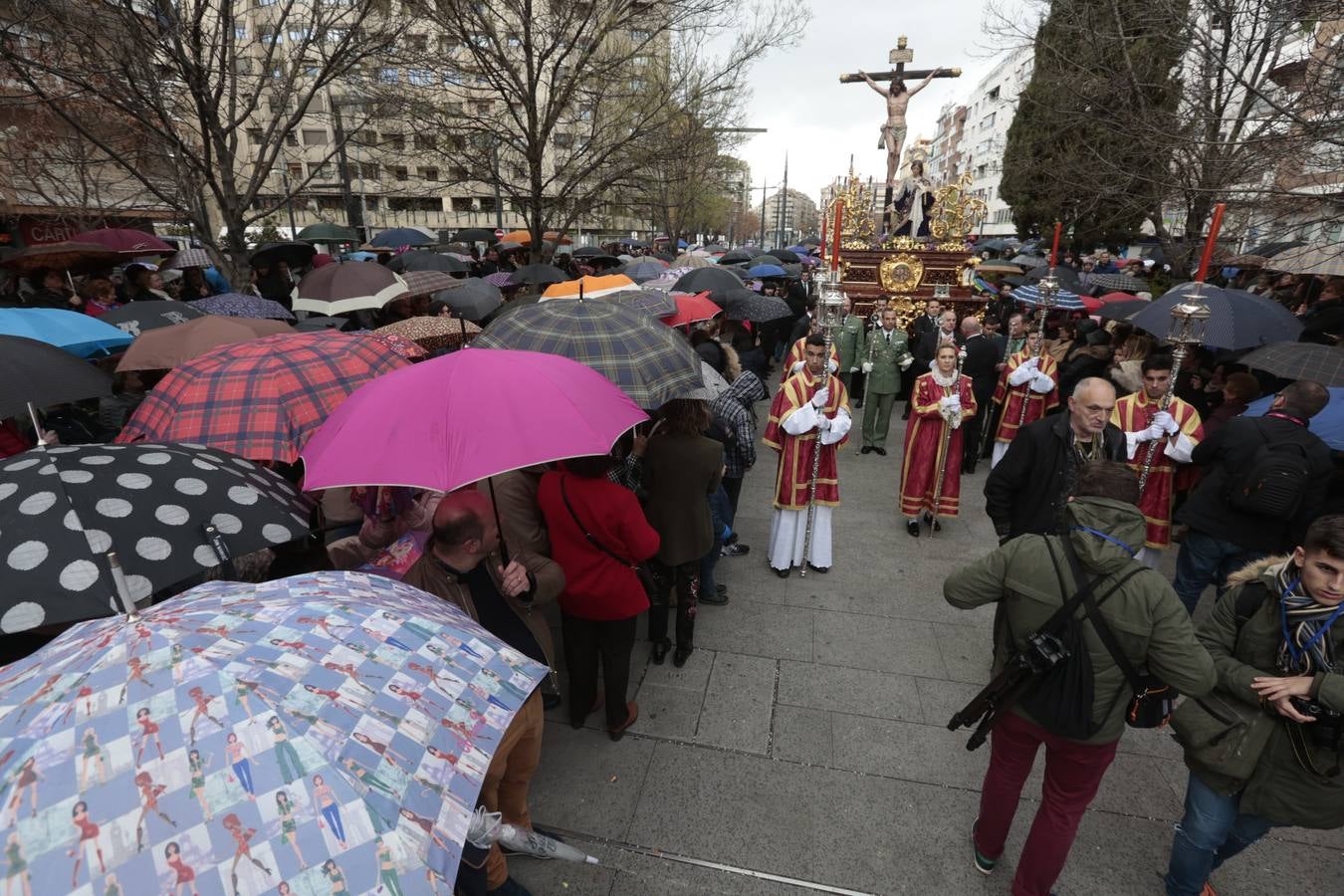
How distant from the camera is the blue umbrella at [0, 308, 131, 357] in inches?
167

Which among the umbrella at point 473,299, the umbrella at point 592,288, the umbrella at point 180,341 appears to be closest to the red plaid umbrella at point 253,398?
the umbrella at point 180,341

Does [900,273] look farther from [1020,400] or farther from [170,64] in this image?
[170,64]

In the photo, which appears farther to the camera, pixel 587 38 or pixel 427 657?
pixel 587 38

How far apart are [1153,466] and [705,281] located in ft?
19.5

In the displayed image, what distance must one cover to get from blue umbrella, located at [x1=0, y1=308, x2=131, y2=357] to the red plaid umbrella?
154cm

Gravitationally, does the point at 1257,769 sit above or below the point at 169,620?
below

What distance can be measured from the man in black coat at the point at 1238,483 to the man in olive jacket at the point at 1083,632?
2.36 meters

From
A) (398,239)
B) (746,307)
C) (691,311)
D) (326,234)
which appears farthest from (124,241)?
(398,239)

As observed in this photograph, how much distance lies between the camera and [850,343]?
1056 cm

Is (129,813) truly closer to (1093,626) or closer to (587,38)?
(1093,626)

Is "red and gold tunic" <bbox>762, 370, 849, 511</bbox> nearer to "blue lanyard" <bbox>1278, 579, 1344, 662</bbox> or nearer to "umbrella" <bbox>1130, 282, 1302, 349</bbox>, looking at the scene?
"umbrella" <bbox>1130, 282, 1302, 349</bbox>

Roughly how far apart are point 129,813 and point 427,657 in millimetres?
637

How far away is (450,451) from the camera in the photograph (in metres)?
2.38

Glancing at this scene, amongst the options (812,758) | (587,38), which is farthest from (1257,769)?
(587,38)
